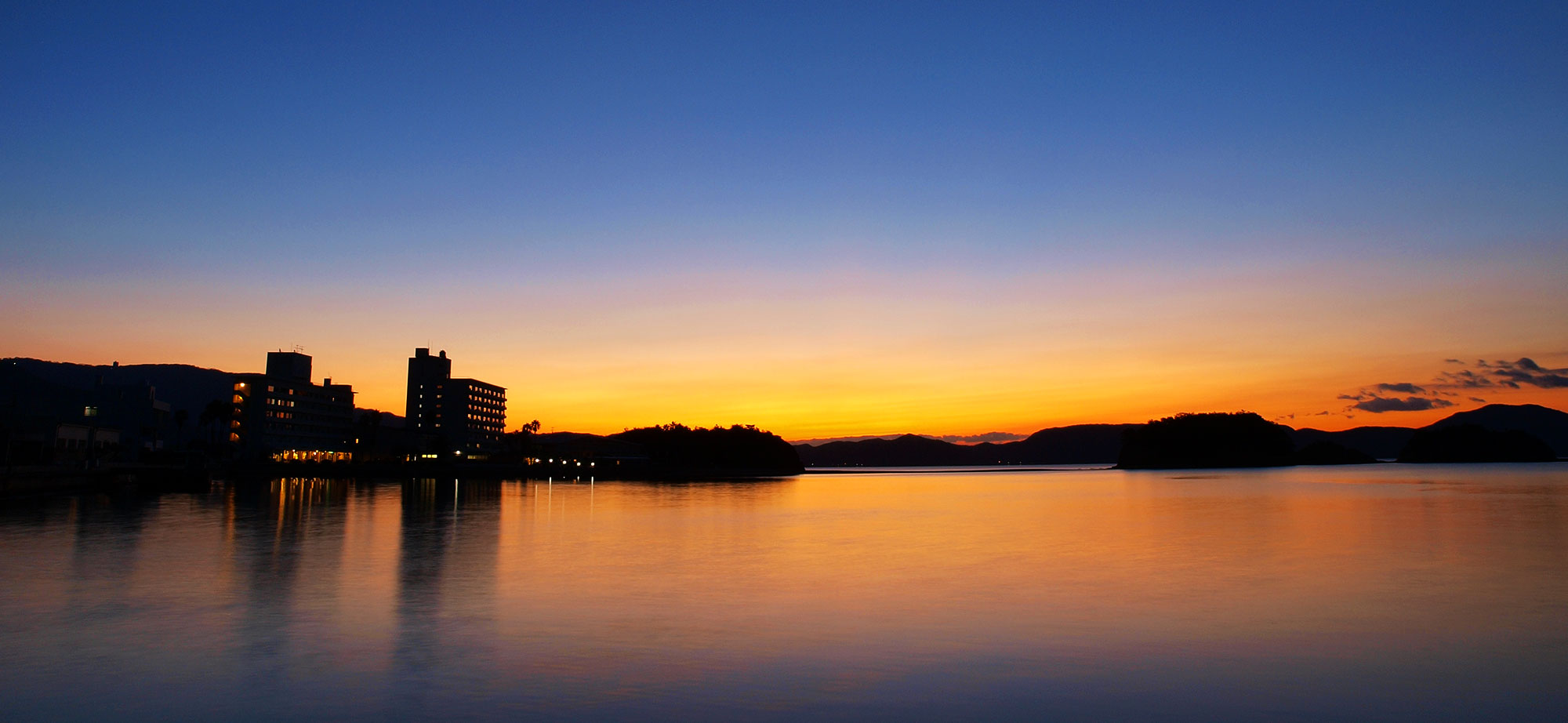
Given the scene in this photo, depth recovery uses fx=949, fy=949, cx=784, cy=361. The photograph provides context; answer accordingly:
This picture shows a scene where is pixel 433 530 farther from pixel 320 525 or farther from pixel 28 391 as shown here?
pixel 28 391

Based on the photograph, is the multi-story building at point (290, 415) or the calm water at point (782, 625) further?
the multi-story building at point (290, 415)

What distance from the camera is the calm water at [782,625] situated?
1060cm

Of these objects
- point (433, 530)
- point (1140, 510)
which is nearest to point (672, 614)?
point (433, 530)

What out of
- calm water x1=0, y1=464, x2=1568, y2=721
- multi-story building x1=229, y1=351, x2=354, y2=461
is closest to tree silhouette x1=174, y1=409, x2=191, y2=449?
multi-story building x1=229, y1=351, x2=354, y2=461

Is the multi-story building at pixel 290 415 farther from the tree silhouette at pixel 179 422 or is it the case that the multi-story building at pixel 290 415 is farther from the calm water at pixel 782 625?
the calm water at pixel 782 625

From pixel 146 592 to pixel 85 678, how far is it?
27.2ft

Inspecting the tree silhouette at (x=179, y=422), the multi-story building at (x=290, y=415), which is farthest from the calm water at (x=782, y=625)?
the tree silhouette at (x=179, y=422)

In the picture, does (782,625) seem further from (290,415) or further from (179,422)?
(179,422)

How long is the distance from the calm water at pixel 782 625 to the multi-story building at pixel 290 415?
145 metres

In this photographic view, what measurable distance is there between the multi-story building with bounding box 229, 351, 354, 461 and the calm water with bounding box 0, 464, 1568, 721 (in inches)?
5710

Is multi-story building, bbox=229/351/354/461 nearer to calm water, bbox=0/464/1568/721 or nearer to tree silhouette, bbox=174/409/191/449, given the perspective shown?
tree silhouette, bbox=174/409/191/449

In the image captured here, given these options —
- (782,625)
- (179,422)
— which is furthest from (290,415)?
(782,625)

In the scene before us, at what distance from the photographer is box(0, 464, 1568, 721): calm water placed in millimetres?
10602

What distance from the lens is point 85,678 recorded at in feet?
37.6
